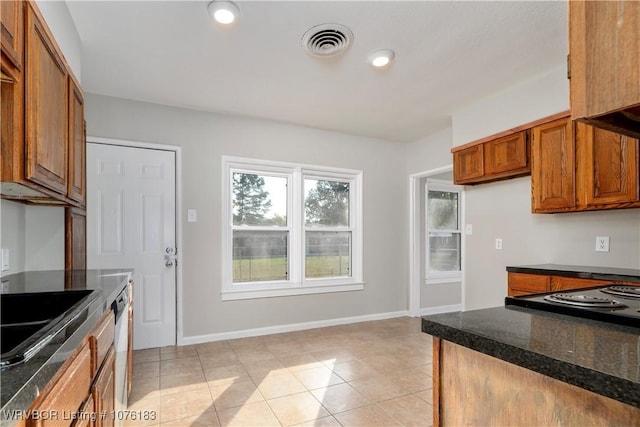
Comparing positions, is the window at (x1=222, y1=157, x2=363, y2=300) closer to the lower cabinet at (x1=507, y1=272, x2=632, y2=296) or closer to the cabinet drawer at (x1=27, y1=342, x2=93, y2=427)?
the lower cabinet at (x1=507, y1=272, x2=632, y2=296)

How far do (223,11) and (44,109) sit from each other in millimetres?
1132

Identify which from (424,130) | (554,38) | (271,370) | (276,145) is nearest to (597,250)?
(554,38)

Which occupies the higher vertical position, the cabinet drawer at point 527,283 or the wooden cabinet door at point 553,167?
the wooden cabinet door at point 553,167

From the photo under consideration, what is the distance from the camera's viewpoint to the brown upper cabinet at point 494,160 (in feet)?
10.2

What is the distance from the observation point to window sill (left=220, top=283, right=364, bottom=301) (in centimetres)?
388

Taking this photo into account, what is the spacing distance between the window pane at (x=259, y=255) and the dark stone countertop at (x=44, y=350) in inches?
79.6

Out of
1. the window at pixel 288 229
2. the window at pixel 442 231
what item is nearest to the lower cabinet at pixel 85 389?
the window at pixel 288 229

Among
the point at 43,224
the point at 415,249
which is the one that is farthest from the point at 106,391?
the point at 415,249

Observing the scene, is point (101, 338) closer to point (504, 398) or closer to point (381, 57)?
point (504, 398)

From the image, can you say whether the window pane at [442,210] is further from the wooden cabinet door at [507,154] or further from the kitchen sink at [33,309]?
the kitchen sink at [33,309]

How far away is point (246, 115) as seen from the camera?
12.9ft

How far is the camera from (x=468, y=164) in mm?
3656

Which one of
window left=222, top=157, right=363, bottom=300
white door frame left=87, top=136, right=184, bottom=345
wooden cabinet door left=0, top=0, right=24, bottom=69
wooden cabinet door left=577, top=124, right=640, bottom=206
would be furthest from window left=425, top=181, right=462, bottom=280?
wooden cabinet door left=0, top=0, right=24, bottom=69

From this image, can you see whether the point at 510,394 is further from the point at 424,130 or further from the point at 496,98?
the point at 424,130
